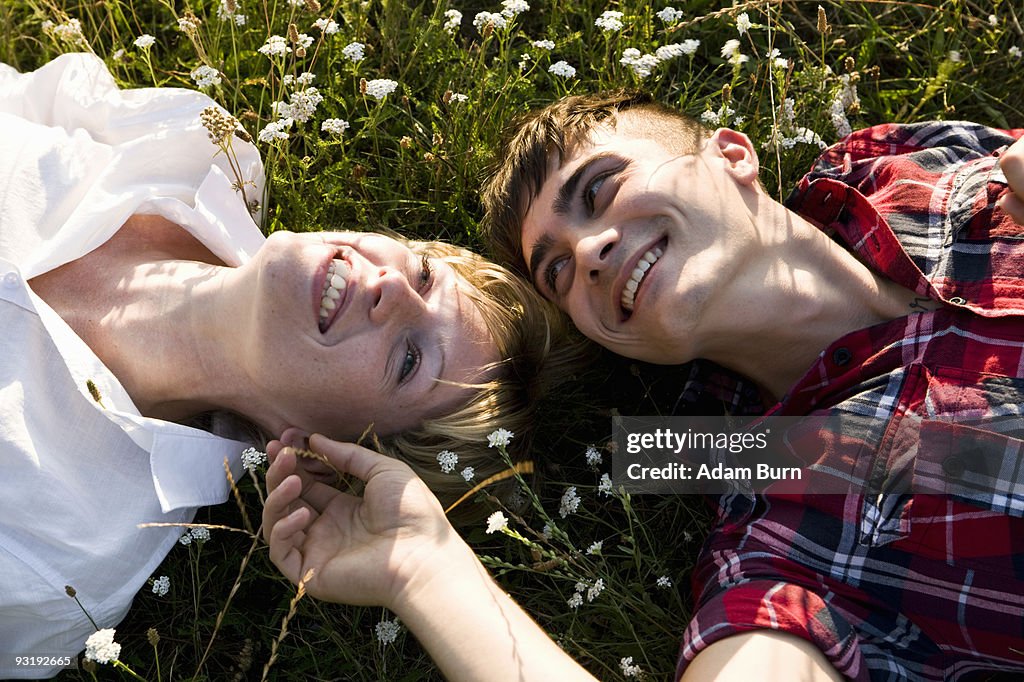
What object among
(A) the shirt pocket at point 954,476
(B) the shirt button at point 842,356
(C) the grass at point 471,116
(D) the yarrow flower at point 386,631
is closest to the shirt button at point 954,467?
(A) the shirt pocket at point 954,476

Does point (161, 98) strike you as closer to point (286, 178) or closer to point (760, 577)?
point (286, 178)

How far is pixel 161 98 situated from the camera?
3.71 m

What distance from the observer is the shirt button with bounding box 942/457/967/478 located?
111 inches

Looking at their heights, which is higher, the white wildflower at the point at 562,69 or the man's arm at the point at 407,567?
the white wildflower at the point at 562,69

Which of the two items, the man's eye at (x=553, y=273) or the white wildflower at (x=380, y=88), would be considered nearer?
the man's eye at (x=553, y=273)

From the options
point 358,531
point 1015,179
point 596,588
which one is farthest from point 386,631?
point 1015,179

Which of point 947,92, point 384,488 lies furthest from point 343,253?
point 947,92

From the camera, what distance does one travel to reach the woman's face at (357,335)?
9.37 ft

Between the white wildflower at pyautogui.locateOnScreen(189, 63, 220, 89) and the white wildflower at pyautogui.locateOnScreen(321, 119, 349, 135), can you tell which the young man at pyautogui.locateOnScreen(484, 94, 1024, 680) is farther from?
the white wildflower at pyautogui.locateOnScreen(189, 63, 220, 89)

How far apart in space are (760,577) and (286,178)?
8.06 ft

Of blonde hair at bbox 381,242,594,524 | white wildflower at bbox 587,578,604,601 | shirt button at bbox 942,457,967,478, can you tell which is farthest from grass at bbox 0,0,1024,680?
shirt button at bbox 942,457,967,478

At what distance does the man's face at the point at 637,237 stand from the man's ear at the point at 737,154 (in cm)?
1

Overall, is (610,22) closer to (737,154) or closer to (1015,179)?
(737,154)

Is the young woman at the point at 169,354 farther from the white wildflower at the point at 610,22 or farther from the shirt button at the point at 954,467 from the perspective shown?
the shirt button at the point at 954,467
